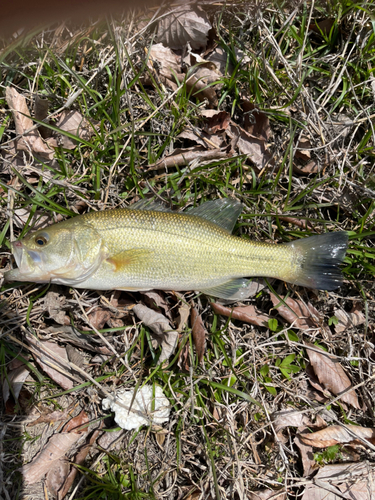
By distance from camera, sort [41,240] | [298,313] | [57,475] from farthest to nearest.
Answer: [298,313] → [57,475] → [41,240]

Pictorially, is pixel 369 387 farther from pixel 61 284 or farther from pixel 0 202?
pixel 0 202

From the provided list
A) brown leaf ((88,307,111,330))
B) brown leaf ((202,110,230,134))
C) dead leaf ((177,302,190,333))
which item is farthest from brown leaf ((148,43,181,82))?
brown leaf ((88,307,111,330))

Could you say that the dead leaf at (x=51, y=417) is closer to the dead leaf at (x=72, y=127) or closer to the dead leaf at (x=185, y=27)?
the dead leaf at (x=72, y=127)

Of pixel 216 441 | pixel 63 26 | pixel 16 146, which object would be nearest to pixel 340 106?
pixel 63 26

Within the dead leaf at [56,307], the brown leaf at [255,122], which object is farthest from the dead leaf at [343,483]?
the brown leaf at [255,122]

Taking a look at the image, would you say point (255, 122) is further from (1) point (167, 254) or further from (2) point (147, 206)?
(1) point (167, 254)

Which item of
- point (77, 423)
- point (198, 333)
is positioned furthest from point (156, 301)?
point (77, 423)
